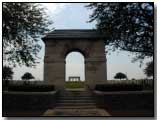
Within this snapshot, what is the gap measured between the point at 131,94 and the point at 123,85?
177 mm

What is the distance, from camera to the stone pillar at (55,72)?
8469 mm

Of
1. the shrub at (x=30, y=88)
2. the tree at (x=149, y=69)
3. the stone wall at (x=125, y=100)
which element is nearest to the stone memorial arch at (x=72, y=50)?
the shrub at (x=30, y=88)

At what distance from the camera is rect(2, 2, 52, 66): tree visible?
8414 millimetres

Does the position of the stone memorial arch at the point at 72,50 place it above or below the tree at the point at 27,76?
above

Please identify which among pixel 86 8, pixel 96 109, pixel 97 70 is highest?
pixel 86 8

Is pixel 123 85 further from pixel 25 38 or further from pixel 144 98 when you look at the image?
pixel 25 38

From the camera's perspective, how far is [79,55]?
27.9 ft

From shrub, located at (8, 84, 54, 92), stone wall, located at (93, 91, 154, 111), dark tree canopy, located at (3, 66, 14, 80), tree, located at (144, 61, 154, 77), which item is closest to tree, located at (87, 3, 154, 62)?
tree, located at (144, 61, 154, 77)

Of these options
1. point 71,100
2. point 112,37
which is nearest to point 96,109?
point 71,100

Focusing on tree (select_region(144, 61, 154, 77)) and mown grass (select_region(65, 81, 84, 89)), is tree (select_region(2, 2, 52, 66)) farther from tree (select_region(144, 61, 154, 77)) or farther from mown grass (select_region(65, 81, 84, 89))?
tree (select_region(144, 61, 154, 77))

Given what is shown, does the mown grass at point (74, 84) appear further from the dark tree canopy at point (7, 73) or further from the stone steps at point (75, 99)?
the dark tree canopy at point (7, 73)

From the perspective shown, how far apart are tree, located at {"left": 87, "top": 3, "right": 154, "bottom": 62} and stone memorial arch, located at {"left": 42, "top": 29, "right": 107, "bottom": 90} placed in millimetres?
202

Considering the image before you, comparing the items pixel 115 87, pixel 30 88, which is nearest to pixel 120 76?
pixel 115 87

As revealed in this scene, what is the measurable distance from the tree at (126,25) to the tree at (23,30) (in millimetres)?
764
